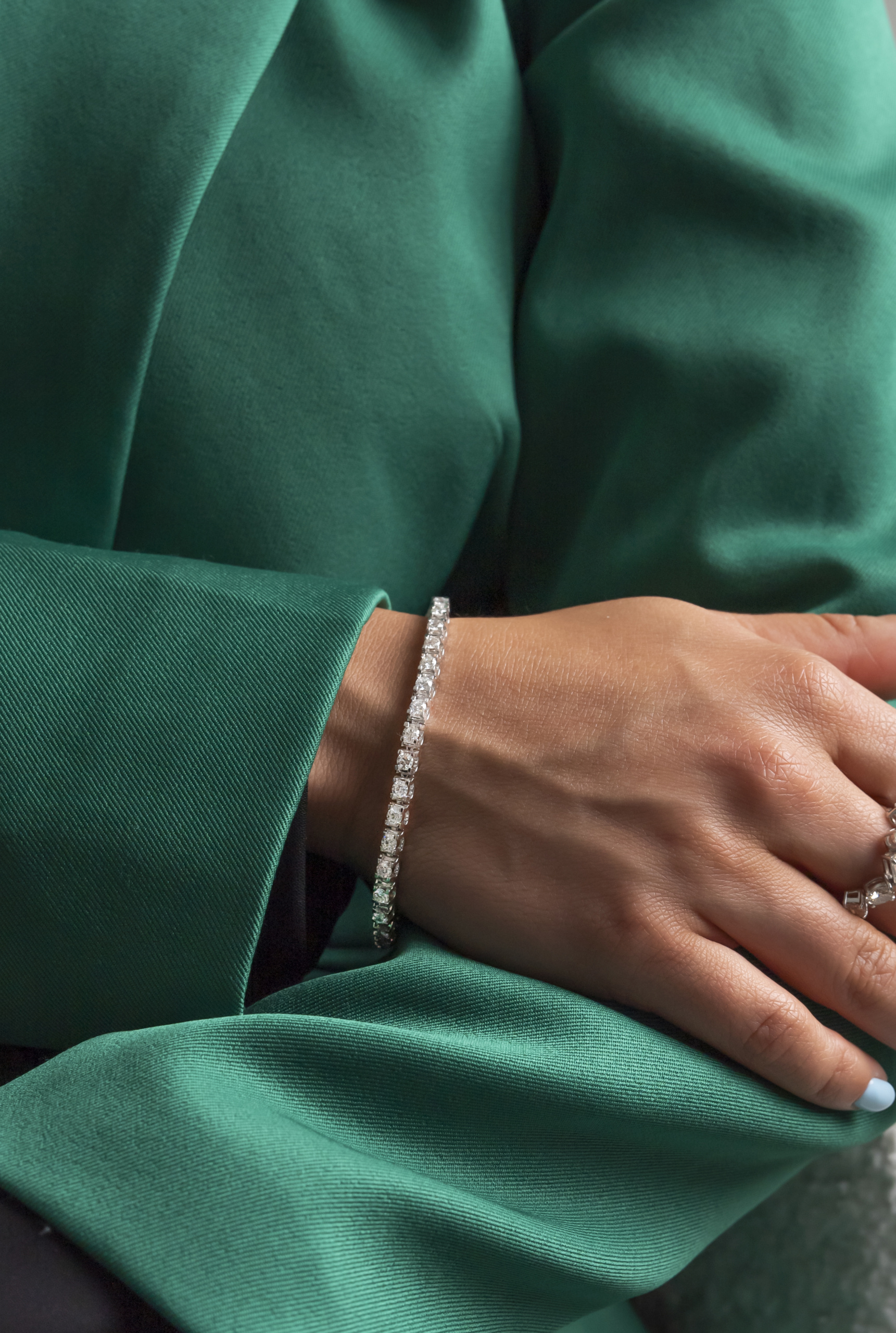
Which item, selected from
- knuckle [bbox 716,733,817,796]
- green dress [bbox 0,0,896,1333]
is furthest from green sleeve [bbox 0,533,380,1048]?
knuckle [bbox 716,733,817,796]

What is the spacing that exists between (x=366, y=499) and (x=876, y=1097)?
1.43 ft

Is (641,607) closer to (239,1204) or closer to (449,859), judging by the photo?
(449,859)

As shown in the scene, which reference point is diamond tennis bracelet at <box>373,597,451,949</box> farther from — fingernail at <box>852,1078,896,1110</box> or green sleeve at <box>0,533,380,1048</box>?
fingernail at <box>852,1078,896,1110</box>

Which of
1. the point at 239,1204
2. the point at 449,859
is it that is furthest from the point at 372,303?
the point at 239,1204

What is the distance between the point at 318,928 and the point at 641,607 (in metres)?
0.26

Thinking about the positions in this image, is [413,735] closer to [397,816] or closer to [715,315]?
[397,816]

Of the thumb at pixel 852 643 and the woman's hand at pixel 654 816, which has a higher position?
the thumb at pixel 852 643

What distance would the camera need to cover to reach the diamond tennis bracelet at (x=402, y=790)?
1.60ft

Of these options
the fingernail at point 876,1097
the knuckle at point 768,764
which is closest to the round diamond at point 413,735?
the knuckle at point 768,764

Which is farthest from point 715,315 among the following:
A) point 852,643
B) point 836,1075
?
point 836,1075

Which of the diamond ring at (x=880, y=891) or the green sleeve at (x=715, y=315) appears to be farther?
the green sleeve at (x=715, y=315)

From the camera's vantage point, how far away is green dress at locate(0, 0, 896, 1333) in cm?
39

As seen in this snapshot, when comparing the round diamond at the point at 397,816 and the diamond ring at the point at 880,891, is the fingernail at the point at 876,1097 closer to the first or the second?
the diamond ring at the point at 880,891

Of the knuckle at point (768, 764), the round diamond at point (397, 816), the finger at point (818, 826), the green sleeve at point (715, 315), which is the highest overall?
the green sleeve at point (715, 315)
